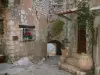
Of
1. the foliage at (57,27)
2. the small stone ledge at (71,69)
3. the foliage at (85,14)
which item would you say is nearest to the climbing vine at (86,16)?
the foliage at (85,14)

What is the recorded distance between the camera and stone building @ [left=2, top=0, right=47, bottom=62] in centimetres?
1123

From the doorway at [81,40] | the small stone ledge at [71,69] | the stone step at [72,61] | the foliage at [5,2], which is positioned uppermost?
the foliage at [5,2]

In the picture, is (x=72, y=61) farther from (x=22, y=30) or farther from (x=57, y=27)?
(x=57, y=27)

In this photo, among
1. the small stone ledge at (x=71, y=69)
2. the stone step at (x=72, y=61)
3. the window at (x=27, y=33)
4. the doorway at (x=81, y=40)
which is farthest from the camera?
the window at (x=27, y=33)

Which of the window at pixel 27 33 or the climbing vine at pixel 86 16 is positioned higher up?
the climbing vine at pixel 86 16

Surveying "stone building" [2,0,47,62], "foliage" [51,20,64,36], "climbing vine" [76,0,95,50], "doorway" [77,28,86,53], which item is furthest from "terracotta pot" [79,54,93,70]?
"foliage" [51,20,64,36]

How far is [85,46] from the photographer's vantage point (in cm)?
893

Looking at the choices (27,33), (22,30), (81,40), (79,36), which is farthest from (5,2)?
(81,40)

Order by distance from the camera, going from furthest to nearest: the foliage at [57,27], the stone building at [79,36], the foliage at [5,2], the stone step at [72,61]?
1. the foliage at [57,27]
2. the foliage at [5,2]
3. the stone step at [72,61]
4. the stone building at [79,36]

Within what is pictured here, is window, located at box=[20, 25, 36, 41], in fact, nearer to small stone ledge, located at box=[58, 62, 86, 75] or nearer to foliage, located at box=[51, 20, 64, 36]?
foliage, located at box=[51, 20, 64, 36]

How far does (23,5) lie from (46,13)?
2042 mm

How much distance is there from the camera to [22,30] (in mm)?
11500

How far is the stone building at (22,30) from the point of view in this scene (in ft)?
36.8

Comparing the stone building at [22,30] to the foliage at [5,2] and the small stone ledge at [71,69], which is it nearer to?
the foliage at [5,2]
